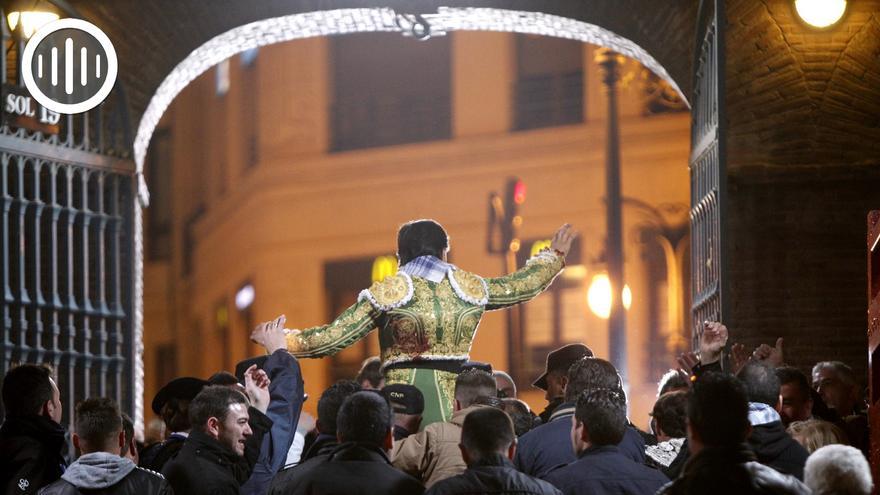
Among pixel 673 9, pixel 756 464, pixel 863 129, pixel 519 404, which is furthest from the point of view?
pixel 673 9

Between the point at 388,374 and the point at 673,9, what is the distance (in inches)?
199

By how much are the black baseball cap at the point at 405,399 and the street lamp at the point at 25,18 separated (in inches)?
215

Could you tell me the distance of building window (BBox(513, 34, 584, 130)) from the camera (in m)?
26.6

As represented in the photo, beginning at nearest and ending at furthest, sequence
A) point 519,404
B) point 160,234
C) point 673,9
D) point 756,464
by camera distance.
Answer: point 756,464
point 519,404
point 673,9
point 160,234

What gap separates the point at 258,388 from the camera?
703 centimetres

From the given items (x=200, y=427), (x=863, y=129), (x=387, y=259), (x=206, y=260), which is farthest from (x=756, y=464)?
(x=206, y=260)

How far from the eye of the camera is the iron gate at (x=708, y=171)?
34.4 feet

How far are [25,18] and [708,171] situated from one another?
15.8 feet

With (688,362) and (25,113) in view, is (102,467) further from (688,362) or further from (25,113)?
(25,113)

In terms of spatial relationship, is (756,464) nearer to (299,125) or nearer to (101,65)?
(101,65)

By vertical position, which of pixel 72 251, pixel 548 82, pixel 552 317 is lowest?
pixel 72 251

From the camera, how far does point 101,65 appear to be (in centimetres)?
1170

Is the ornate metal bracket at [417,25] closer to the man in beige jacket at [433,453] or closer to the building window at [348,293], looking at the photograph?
the man in beige jacket at [433,453]

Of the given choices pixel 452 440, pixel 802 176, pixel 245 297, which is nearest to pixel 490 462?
pixel 452 440
